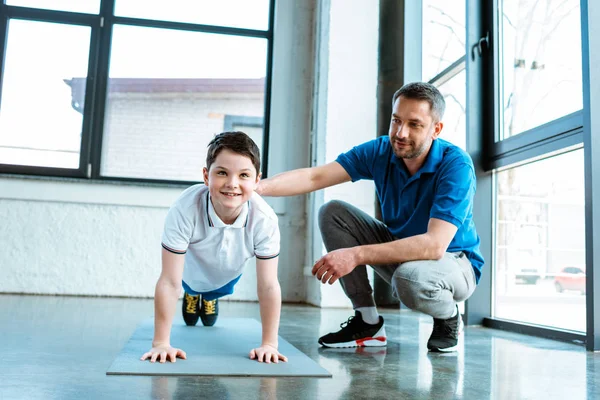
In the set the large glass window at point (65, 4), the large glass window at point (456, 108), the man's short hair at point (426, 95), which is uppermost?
the large glass window at point (65, 4)

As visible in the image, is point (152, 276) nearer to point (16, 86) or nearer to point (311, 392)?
point (16, 86)

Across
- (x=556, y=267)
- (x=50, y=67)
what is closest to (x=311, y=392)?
(x=556, y=267)

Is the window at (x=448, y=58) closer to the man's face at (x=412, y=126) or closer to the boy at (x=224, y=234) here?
the man's face at (x=412, y=126)

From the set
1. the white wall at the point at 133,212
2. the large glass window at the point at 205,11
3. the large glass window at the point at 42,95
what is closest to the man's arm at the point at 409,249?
the white wall at the point at 133,212

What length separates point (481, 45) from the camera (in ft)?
9.48

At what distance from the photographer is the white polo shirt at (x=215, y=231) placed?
1589 millimetres

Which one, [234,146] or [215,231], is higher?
[234,146]

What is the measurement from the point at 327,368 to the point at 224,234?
47cm

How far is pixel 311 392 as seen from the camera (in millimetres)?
1207

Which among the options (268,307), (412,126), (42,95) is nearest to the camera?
(268,307)

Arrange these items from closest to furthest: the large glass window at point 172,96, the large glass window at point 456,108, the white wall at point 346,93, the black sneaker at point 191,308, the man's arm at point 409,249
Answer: the man's arm at point 409,249
the black sneaker at point 191,308
the large glass window at point 456,108
the white wall at point 346,93
the large glass window at point 172,96

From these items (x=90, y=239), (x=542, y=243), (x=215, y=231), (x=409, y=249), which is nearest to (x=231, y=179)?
(x=215, y=231)

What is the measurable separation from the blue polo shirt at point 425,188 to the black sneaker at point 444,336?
0.21 meters

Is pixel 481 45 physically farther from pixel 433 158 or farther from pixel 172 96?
pixel 172 96
